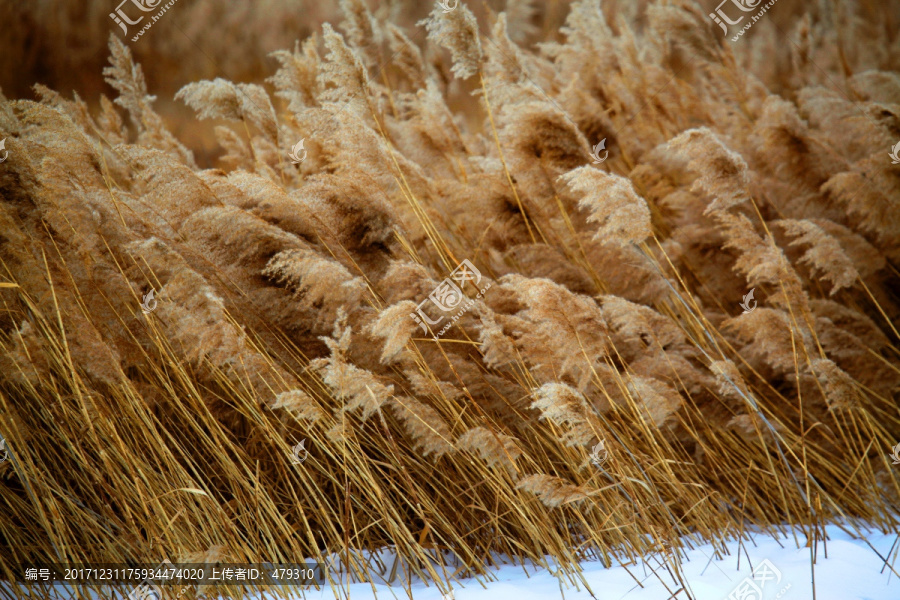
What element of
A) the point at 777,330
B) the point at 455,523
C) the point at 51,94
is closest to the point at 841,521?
the point at 777,330

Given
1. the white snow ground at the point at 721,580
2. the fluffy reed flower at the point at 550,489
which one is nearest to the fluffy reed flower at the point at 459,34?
the fluffy reed flower at the point at 550,489

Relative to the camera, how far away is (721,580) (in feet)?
5.09

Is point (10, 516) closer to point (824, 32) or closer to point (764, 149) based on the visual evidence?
point (764, 149)

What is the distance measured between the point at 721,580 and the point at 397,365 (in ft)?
4.02

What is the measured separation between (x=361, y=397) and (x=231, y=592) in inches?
26.6

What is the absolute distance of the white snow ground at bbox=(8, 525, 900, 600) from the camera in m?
1.48

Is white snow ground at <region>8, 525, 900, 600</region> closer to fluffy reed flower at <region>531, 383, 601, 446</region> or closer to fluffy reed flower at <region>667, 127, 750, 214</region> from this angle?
fluffy reed flower at <region>531, 383, 601, 446</region>

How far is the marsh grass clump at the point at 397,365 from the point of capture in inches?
64.9

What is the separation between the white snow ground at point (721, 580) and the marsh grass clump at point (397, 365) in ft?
0.28

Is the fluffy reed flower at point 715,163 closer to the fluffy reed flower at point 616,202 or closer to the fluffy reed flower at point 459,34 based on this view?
the fluffy reed flower at point 616,202

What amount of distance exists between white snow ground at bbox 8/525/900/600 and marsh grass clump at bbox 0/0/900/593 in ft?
0.28

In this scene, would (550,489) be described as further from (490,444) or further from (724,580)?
(724,580)

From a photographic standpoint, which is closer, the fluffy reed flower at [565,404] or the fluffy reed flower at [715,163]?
the fluffy reed flower at [565,404]

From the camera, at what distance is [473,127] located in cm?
759
